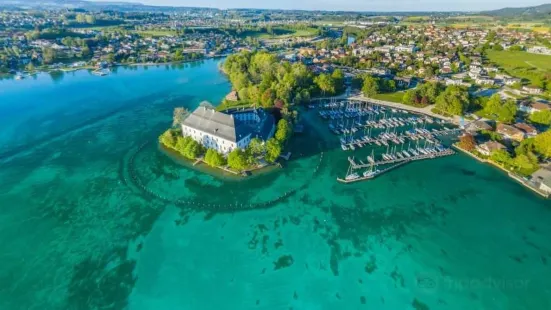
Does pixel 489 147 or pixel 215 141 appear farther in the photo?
pixel 489 147

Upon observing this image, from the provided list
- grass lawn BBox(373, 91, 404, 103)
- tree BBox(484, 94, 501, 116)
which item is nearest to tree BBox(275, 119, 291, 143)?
grass lawn BBox(373, 91, 404, 103)

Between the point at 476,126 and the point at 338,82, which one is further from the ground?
the point at 338,82

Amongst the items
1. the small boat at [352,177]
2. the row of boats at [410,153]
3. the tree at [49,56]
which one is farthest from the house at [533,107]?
the tree at [49,56]

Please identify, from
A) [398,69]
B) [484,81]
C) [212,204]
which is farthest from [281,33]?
[212,204]

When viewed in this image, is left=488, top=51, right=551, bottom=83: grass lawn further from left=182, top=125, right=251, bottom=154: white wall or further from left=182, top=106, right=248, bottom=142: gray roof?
left=182, top=106, right=248, bottom=142: gray roof

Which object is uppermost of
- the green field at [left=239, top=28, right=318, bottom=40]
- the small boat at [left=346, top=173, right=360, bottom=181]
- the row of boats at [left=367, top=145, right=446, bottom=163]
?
the green field at [left=239, top=28, right=318, bottom=40]

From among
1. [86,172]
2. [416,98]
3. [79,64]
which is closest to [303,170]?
[86,172]

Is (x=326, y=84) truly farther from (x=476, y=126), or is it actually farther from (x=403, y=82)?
(x=476, y=126)

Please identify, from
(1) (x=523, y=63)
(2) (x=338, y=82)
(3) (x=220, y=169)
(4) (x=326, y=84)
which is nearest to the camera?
(3) (x=220, y=169)
